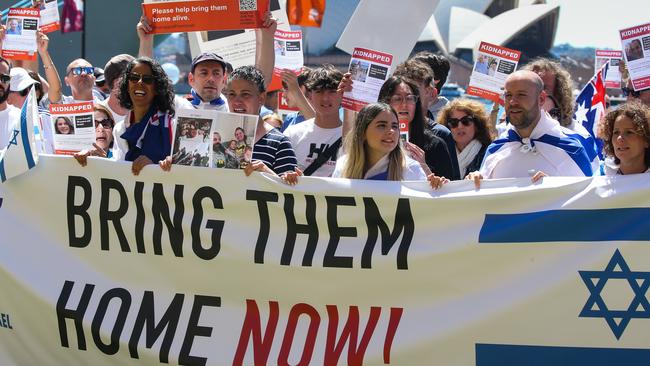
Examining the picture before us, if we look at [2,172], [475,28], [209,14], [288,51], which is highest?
[209,14]

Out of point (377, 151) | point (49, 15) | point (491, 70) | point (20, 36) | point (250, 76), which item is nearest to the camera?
point (377, 151)

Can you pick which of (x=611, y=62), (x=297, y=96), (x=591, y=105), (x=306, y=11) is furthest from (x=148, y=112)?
(x=611, y=62)

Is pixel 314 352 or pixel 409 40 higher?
pixel 409 40

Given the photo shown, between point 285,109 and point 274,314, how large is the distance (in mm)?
3943

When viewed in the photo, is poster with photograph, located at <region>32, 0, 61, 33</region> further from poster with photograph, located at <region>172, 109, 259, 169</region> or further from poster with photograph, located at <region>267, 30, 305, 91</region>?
poster with photograph, located at <region>172, 109, 259, 169</region>

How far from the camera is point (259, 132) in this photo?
215 inches

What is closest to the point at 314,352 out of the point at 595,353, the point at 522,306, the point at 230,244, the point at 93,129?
the point at 230,244

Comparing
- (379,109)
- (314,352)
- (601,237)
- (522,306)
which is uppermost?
(379,109)

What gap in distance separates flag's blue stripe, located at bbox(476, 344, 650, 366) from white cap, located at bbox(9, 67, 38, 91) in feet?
14.2

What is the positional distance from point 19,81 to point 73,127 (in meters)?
2.14

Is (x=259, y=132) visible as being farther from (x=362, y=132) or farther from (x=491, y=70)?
(x=491, y=70)

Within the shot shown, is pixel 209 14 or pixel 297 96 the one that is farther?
pixel 297 96

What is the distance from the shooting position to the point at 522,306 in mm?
4902

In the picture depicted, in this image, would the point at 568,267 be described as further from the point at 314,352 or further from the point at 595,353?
the point at 314,352
